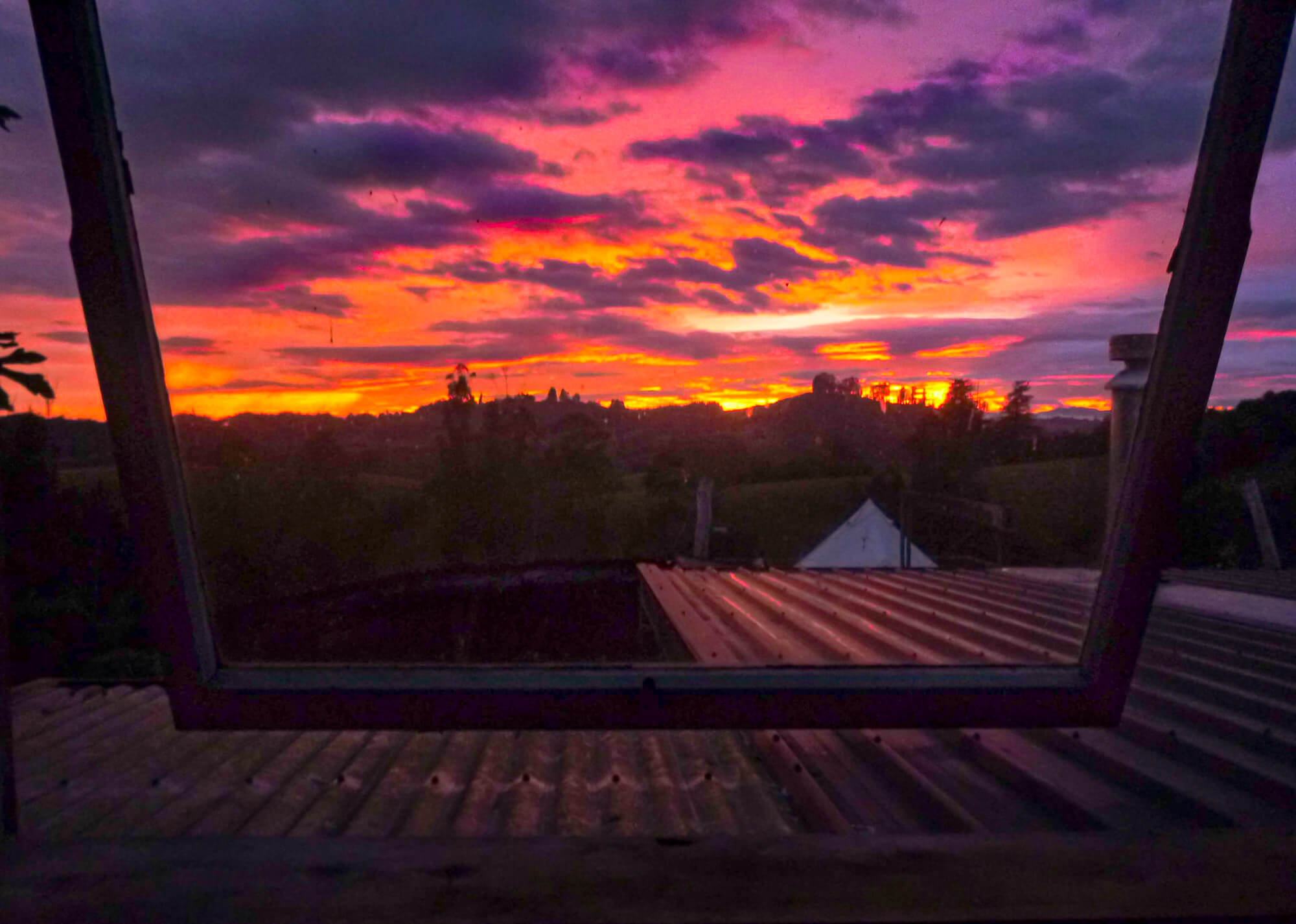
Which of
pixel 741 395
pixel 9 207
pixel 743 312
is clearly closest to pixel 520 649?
pixel 741 395

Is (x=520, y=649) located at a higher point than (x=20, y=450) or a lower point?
lower

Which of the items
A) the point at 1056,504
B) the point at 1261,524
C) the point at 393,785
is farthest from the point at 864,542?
the point at 393,785

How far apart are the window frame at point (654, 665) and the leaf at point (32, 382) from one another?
0.90 feet

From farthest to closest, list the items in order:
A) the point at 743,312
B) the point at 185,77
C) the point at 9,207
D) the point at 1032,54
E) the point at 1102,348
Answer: the point at 743,312 → the point at 1102,348 → the point at 1032,54 → the point at 185,77 → the point at 9,207

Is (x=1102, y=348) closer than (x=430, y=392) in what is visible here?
Yes

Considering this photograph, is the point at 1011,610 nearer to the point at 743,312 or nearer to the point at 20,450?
the point at 743,312

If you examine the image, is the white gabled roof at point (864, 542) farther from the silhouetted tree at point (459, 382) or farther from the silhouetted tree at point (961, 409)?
the silhouetted tree at point (459, 382)

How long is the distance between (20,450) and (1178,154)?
287 centimetres

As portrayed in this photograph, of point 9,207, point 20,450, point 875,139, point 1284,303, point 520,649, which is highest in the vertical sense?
point 875,139

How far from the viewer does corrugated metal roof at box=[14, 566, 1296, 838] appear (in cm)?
188

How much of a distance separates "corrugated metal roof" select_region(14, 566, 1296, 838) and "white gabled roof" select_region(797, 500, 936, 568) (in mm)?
7681

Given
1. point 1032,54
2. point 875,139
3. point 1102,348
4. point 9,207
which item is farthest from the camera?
point 1102,348

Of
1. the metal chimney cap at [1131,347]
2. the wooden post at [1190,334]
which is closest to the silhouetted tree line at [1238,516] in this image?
the metal chimney cap at [1131,347]

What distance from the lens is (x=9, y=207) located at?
5.32 feet
